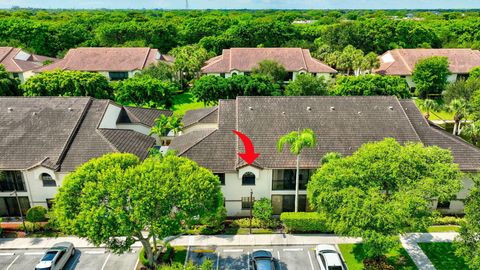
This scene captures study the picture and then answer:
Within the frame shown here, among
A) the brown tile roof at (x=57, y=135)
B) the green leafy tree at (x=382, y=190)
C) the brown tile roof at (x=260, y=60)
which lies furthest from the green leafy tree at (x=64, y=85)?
the green leafy tree at (x=382, y=190)

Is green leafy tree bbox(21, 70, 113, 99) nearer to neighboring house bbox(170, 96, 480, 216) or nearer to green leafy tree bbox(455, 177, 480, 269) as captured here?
neighboring house bbox(170, 96, 480, 216)

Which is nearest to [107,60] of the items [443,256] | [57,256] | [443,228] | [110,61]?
[110,61]

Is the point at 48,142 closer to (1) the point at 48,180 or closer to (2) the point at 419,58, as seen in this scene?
(1) the point at 48,180

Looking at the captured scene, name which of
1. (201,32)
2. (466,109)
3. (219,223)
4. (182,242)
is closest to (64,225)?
(182,242)

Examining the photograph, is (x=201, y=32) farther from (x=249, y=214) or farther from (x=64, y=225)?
(x=64, y=225)

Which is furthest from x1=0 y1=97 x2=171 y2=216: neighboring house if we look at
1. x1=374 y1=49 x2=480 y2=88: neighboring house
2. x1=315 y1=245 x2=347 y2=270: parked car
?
x1=374 y1=49 x2=480 y2=88: neighboring house

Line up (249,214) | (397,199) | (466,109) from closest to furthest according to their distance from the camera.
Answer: (397,199)
(249,214)
(466,109)
